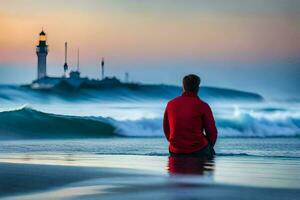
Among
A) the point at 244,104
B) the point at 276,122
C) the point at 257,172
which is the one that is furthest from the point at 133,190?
the point at 244,104

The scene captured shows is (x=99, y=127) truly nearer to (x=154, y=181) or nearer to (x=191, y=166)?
(x=191, y=166)

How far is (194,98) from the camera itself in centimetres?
933

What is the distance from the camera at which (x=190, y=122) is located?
930cm

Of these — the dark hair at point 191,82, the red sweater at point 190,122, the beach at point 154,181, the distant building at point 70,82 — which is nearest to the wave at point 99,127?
the distant building at point 70,82

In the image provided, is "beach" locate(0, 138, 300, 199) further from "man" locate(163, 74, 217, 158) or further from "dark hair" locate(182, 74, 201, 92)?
"dark hair" locate(182, 74, 201, 92)

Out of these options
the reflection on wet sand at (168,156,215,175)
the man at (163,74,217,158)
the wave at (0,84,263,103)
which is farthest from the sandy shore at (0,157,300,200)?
the wave at (0,84,263,103)

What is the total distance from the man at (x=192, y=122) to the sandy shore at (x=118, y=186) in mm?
1191

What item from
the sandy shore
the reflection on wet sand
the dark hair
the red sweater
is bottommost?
the sandy shore

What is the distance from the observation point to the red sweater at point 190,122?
9250mm

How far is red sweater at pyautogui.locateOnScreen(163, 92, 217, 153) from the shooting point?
9.25 meters

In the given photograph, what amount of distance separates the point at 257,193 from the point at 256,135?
29404 millimetres

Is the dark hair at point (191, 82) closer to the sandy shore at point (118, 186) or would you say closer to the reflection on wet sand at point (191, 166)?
the reflection on wet sand at point (191, 166)

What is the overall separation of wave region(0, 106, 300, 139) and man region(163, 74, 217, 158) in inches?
774

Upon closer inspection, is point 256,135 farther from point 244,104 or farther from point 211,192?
point 211,192
